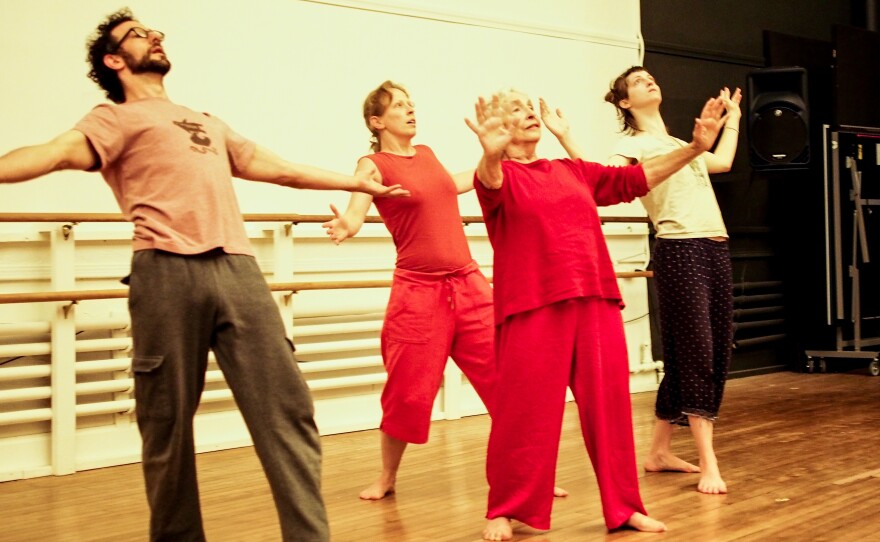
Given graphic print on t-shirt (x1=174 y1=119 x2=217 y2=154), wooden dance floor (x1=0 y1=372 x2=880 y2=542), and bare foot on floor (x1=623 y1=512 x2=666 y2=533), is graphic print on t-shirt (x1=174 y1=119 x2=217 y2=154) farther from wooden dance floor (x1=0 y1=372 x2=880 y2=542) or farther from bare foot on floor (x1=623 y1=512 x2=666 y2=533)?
bare foot on floor (x1=623 y1=512 x2=666 y2=533)

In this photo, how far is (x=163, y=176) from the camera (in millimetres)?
2287

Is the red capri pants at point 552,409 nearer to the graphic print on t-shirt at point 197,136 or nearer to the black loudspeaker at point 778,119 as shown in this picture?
the graphic print on t-shirt at point 197,136

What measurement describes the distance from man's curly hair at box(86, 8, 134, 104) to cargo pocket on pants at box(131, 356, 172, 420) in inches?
25.7

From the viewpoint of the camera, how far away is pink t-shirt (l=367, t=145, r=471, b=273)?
349cm

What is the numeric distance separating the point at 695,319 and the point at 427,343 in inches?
36.5

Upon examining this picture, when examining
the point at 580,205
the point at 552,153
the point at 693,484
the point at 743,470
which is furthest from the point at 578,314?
the point at 552,153

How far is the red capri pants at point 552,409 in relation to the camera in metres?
2.84

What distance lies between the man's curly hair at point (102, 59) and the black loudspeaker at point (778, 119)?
5045mm

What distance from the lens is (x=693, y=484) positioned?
3543 mm

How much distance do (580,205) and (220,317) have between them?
113 cm

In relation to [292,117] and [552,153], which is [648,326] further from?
[292,117]

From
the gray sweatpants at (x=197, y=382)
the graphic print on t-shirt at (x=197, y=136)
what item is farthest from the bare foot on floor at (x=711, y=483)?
the graphic print on t-shirt at (x=197, y=136)

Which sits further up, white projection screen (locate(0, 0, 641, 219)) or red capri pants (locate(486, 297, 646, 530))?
white projection screen (locate(0, 0, 641, 219))

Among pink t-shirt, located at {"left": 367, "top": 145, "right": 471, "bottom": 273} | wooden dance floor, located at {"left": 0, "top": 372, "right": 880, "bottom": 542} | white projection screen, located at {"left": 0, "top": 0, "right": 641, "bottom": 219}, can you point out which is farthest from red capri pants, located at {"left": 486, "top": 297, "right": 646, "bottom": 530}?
white projection screen, located at {"left": 0, "top": 0, "right": 641, "bottom": 219}
